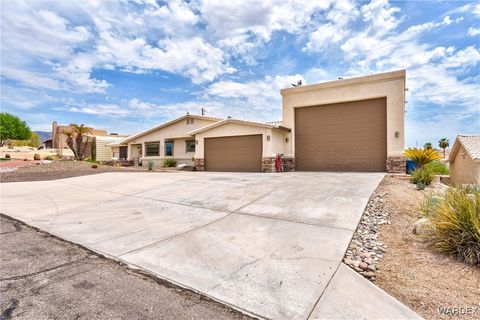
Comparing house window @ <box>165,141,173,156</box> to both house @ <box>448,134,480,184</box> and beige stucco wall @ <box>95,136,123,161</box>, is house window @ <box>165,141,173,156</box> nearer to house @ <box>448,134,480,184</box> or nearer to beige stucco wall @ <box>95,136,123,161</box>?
beige stucco wall @ <box>95,136,123,161</box>

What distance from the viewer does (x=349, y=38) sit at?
42.2ft

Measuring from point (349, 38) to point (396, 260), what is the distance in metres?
12.2

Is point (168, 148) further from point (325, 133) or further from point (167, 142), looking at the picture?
point (325, 133)

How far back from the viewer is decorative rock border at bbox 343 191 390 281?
377 cm

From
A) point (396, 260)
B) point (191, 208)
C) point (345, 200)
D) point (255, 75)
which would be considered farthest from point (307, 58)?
point (396, 260)

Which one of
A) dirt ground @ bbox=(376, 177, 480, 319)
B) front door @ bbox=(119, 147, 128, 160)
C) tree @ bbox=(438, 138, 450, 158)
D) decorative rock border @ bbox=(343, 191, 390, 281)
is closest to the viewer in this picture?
dirt ground @ bbox=(376, 177, 480, 319)

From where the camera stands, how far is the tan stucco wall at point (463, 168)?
1438 centimetres

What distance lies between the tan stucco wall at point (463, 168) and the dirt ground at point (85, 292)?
1574 cm

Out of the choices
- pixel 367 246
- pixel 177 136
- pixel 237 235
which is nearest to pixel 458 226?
pixel 367 246

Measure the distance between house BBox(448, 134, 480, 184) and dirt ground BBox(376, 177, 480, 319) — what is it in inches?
459

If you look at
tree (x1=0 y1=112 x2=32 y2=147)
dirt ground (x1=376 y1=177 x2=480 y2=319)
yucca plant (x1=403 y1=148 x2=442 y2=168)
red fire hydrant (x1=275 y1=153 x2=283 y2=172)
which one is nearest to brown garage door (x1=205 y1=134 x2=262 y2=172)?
red fire hydrant (x1=275 y1=153 x2=283 y2=172)

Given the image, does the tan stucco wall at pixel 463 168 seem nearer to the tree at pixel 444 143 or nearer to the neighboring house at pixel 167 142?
the neighboring house at pixel 167 142

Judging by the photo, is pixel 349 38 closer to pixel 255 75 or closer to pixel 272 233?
pixel 255 75

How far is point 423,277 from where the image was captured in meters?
3.51
